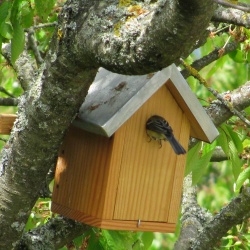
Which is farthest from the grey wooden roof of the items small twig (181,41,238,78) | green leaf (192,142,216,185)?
small twig (181,41,238,78)

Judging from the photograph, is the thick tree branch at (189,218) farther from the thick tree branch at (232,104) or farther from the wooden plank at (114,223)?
the thick tree branch at (232,104)

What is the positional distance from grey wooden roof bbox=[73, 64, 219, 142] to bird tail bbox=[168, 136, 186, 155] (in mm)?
192

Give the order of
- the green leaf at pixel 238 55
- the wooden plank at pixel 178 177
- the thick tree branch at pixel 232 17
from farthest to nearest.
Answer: the green leaf at pixel 238 55, the wooden plank at pixel 178 177, the thick tree branch at pixel 232 17

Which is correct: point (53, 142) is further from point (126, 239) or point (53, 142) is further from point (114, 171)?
point (126, 239)

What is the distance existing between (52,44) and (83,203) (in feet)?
2.69

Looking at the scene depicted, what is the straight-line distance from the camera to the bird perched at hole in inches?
117

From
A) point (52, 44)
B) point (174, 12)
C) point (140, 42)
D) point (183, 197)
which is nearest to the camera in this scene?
point (174, 12)

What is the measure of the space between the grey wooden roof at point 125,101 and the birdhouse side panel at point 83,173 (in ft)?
0.39

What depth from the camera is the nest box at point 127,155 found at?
2951mm

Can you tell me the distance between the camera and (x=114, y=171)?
298cm

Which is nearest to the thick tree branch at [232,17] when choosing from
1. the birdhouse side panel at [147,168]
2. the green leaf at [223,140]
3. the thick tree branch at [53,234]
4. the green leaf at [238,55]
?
the birdhouse side panel at [147,168]

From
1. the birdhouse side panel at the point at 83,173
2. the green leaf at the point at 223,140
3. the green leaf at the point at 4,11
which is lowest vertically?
the birdhouse side panel at the point at 83,173

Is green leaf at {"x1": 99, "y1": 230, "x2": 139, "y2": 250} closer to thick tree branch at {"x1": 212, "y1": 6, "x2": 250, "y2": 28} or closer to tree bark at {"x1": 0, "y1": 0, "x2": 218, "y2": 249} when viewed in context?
tree bark at {"x1": 0, "y1": 0, "x2": 218, "y2": 249}

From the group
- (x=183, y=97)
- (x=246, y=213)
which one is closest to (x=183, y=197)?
(x=246, y=213)
